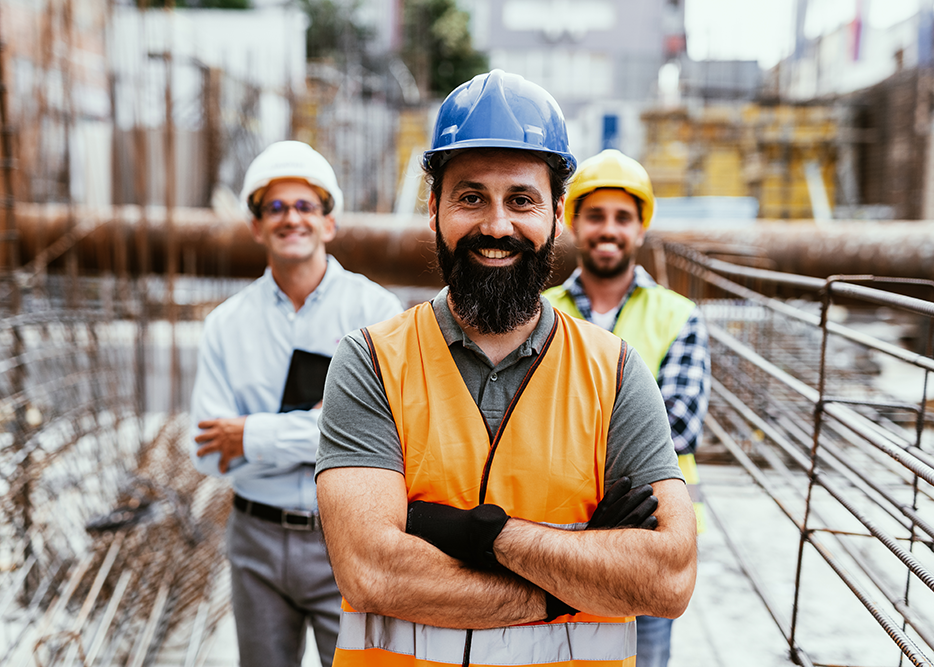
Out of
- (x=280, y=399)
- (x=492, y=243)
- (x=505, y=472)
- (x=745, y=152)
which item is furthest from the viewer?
(x=745, y=152)

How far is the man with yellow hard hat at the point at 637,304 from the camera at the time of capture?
221 cm

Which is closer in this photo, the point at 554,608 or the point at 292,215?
the point at 554,608

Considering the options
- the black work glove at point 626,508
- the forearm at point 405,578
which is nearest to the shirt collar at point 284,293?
the forearm at point 405,578

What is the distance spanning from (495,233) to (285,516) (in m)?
1.39

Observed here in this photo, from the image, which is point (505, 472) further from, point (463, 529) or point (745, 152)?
point (745, 152)

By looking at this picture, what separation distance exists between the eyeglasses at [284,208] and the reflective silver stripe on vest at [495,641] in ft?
5.10

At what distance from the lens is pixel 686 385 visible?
222cm

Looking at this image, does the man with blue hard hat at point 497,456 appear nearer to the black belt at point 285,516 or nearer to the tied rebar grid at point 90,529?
the black belt at point 285,516

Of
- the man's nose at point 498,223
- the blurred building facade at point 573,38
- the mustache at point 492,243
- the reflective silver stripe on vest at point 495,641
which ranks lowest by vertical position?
the reflective silver stripe on vest at point 495,641

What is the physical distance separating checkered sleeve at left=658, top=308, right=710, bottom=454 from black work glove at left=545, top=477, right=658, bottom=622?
78 centimetres

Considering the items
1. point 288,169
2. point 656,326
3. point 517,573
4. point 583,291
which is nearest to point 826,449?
point 656,326

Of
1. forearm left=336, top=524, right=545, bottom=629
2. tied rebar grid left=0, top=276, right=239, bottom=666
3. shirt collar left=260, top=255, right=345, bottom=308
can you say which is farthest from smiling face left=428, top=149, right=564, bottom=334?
tied rebar grid left=0, top=276, right=239, bottom=666

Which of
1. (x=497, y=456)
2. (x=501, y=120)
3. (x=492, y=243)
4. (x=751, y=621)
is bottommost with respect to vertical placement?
(x=751, y=621)

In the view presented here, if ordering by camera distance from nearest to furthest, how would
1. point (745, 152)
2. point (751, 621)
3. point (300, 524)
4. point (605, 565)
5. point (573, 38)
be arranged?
point (605, 565)
point (300, 524)
point (751, 621)
point (745, 152)
point (573, 38)
